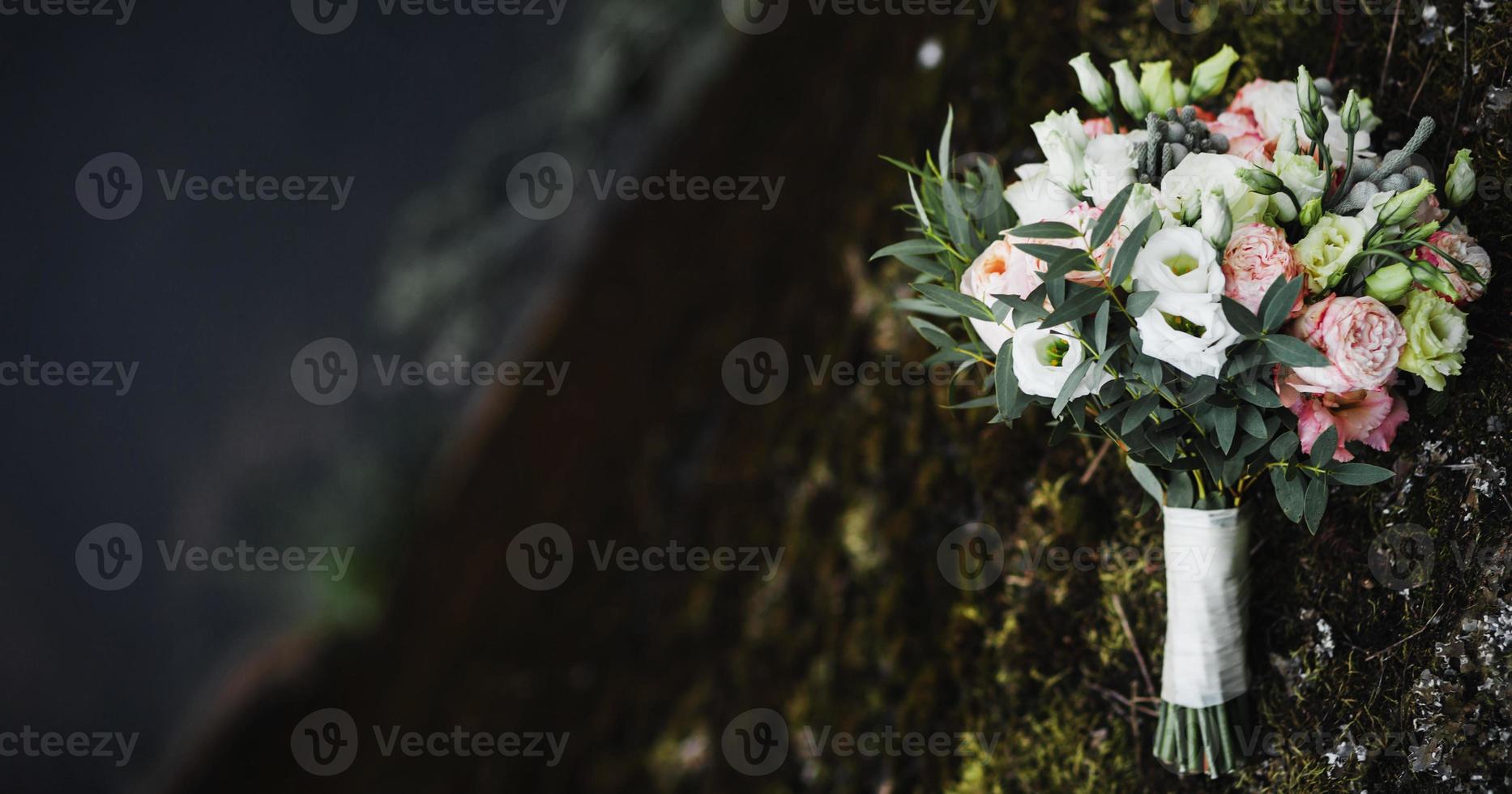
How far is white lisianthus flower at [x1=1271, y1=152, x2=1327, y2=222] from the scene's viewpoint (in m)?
0.86

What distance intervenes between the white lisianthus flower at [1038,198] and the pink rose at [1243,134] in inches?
7.2

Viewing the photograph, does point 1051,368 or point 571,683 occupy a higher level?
point 1051,368

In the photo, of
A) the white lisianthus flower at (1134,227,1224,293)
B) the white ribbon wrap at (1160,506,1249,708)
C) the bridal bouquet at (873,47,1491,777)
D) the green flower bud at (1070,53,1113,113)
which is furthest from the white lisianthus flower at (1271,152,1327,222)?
the white ribbon wrap at (1160,506,1249,708)

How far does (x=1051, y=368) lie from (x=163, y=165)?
3712mm

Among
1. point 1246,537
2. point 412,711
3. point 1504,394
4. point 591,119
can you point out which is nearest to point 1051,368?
point 1246,537

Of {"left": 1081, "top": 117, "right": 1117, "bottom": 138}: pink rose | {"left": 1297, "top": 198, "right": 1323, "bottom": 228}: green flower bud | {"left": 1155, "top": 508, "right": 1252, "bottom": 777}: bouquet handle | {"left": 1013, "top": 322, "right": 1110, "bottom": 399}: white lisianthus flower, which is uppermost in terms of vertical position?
{"left": 1081, "top": 117, "right": 1117, "bottom": 138}: pink rose

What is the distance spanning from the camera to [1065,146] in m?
0.93

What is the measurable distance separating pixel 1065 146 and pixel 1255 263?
23 cm

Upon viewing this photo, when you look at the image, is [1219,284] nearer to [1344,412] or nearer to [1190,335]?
[1190,335]

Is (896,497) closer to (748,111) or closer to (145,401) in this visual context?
(748,111)

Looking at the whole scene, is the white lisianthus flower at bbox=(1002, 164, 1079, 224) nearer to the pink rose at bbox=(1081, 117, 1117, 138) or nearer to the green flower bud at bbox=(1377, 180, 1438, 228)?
the pink rose at bbox=(1081, 117, 1117, 138)

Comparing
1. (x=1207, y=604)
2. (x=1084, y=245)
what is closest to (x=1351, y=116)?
(x=1084, y=245)

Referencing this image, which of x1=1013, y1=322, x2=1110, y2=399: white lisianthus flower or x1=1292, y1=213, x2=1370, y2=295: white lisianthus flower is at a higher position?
x1=1292, y1=213, x2=1370, y2=295: white lisianthus flower

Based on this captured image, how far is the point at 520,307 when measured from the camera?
10.4 ft
